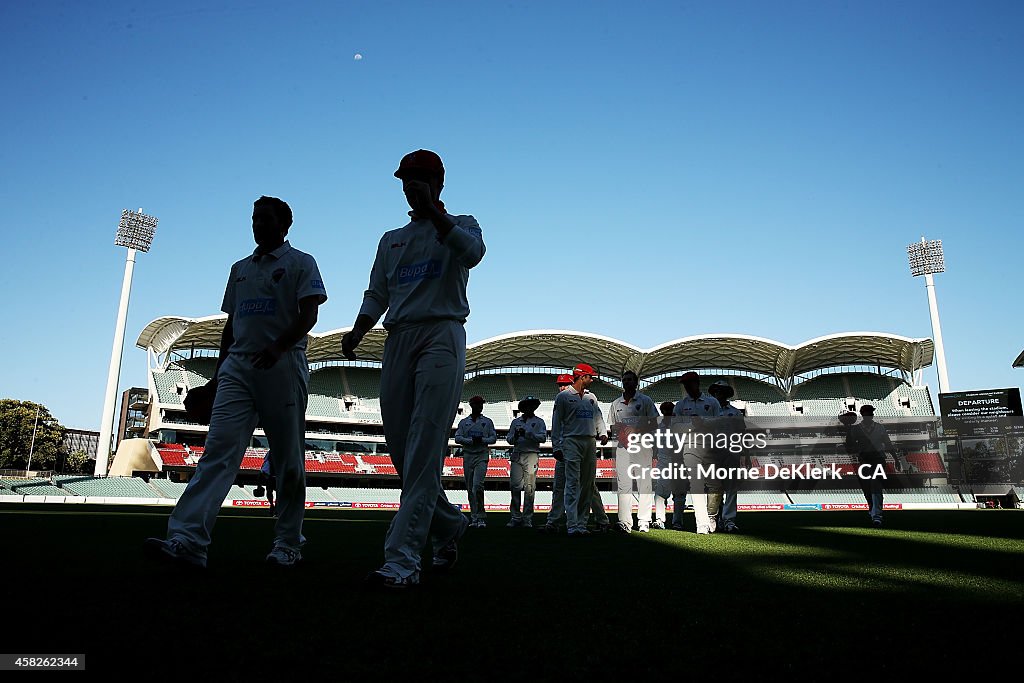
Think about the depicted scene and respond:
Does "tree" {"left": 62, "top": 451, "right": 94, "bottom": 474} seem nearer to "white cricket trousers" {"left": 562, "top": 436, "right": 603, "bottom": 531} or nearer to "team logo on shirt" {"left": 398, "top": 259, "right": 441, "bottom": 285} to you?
"white cricket trousers" {"left": 562, "top": 436, "right": 603, "bottom": 531}

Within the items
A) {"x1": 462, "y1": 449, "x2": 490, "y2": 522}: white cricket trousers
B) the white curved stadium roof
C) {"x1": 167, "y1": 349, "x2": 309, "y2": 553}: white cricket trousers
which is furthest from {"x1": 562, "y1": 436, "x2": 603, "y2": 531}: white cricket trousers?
the white curved stadium roof

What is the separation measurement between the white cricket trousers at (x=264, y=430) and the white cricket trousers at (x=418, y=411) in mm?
792

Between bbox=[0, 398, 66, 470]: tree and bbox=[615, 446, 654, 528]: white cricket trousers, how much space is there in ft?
218

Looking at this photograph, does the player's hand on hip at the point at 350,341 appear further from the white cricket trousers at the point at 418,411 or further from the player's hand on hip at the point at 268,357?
the player's hand on hip at the point at 268,357

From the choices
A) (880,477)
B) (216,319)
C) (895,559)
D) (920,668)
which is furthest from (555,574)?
(216,319)

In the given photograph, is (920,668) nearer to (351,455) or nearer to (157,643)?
(157,643)

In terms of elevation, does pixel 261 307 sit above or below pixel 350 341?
above

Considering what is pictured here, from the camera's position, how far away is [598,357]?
5525 cm

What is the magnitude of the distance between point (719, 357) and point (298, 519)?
174 ft

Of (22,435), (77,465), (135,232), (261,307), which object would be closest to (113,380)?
(135,232)

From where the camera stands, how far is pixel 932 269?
49250 mm

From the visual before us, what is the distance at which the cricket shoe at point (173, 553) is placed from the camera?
348 centimetres

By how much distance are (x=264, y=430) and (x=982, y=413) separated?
31.9m

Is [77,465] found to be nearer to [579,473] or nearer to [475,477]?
[475,477]
